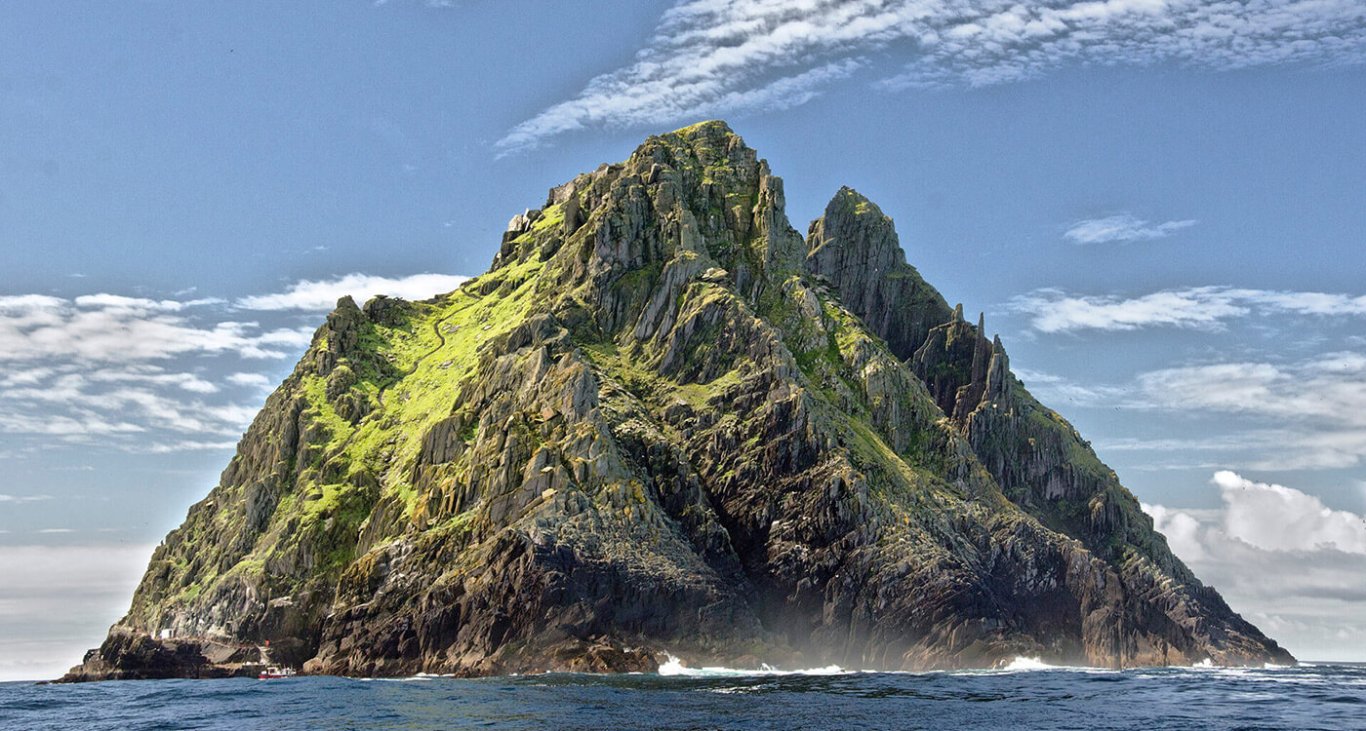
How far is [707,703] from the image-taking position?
97.9m

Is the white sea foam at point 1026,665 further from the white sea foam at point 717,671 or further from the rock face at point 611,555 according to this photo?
the white sea foam at point 717,671

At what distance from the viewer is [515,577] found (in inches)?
6063

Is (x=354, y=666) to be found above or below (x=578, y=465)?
below

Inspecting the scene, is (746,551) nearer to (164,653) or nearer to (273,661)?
(273,661)

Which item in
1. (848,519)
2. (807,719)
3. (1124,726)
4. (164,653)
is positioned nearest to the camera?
(1124,726)

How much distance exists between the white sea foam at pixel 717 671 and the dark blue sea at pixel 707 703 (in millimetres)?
2986

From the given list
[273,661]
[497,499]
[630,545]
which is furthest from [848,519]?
[273,661]

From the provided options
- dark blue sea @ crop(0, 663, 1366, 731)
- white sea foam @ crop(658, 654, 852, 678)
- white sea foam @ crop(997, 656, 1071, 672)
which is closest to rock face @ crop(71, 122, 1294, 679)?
white sea foam @ crop(658, 654, 852, 678)

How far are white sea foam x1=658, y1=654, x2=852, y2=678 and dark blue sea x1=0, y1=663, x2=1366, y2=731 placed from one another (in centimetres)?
299

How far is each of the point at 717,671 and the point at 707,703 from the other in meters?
54.0

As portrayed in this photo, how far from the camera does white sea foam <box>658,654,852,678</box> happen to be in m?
144

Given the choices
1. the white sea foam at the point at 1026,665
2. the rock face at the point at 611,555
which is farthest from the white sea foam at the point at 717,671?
the white sea foam at the point at 1026,665

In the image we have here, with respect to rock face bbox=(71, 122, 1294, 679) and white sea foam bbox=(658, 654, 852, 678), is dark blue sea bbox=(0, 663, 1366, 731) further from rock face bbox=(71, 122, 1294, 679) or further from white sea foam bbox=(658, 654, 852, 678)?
rock face bbox=(71, 122, 1294, 679)

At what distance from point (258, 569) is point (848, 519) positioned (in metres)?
85.9
